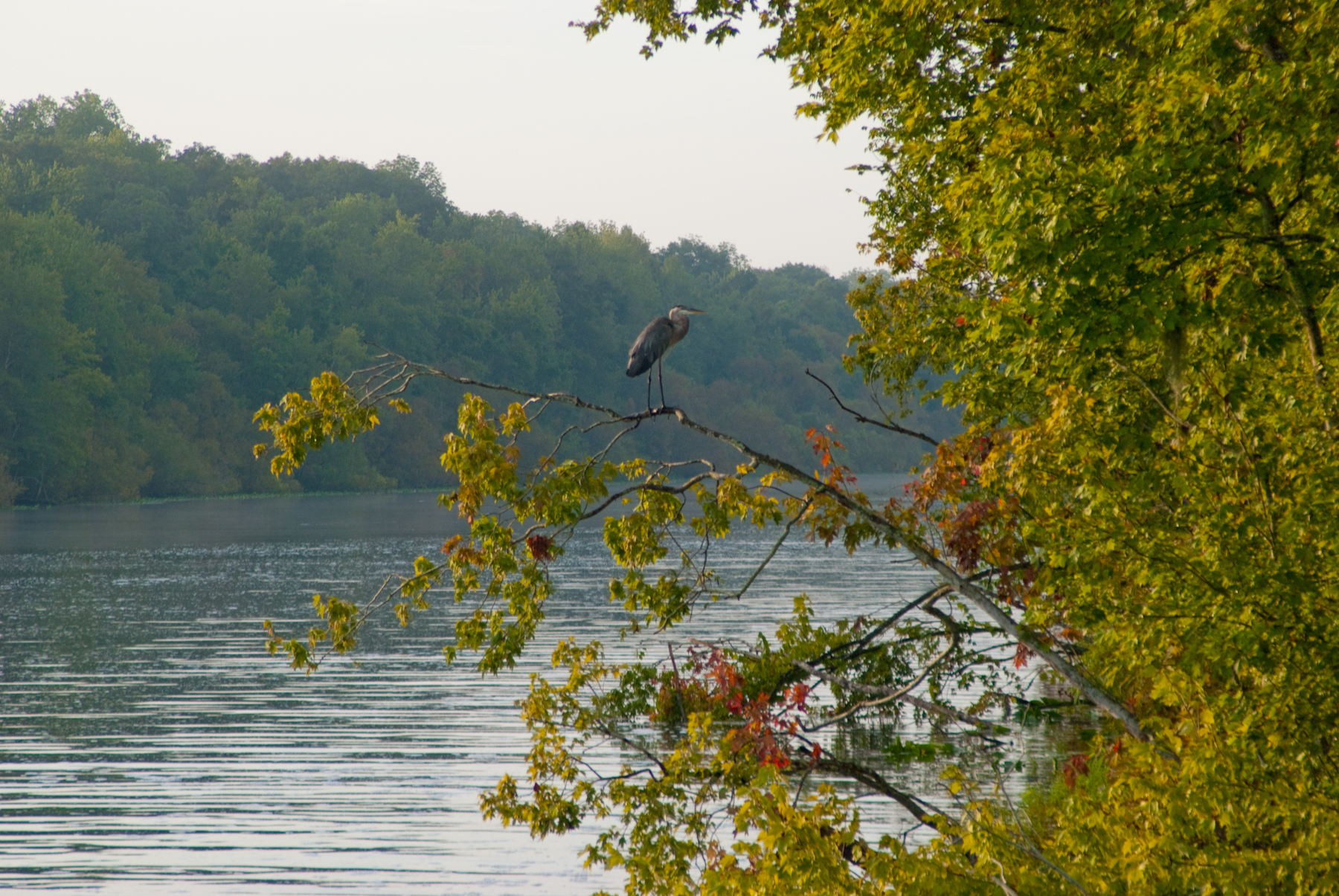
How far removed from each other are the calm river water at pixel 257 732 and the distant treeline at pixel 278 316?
32.6 m

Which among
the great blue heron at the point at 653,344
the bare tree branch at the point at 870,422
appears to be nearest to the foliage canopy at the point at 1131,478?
the bare tree branch at the point at 870,422

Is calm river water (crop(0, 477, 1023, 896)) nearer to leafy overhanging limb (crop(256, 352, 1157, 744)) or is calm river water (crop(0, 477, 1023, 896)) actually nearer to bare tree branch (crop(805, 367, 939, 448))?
bare tree branch (crop(805, 367, 939, 448))

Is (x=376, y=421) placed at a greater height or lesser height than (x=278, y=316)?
lesser

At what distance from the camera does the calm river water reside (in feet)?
41.0

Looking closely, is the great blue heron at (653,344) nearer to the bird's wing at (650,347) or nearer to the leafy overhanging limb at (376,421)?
the bird's wing at (650,347)

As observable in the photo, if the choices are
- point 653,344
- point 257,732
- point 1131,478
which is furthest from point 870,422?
point 257,732

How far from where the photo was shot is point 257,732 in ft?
60.0

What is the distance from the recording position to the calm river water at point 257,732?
41.0 ft

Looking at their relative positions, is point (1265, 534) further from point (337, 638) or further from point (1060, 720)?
point (1060, 720)

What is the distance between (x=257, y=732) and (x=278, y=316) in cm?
7062

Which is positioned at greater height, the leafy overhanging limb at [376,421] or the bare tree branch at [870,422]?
the bare tree branch at [870,422]

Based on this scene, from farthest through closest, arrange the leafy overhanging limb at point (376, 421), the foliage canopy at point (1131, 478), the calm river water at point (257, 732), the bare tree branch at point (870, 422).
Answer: the calm river water at point (257, 732) < the bare tree branch at point (870, 422) < the leafy overhanging limb at point (376, 421) < the foliage canopy at point (1131, 478)

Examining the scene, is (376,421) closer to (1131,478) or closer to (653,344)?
(1131,478)

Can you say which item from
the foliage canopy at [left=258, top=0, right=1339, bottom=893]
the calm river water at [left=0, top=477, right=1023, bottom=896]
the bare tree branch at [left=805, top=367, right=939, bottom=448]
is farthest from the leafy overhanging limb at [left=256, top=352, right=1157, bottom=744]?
the calm river water at [left=0, top=477, right=1023, bottom=896]
